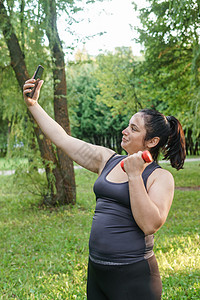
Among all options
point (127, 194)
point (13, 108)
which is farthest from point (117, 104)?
point (127, 194)

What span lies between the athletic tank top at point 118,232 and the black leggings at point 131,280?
34 millimetres

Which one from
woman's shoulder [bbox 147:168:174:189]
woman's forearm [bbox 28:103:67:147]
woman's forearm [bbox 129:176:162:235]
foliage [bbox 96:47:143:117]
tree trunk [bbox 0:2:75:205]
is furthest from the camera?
foliage [bbox 96:47:143:117]

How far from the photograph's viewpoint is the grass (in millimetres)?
3732

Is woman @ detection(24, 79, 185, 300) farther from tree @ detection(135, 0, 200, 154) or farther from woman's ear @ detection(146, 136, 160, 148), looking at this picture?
tree @ detection(135, 0, 200, 154)

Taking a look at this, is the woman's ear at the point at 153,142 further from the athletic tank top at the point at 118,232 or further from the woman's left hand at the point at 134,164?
the woman's left hand at the point at 134,164

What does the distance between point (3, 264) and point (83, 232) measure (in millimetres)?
1718

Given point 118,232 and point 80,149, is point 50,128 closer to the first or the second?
point 80,149

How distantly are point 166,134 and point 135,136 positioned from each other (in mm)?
207

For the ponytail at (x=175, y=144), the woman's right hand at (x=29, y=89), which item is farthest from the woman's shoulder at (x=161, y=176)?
the woman's right hand at (x=29, y=89)

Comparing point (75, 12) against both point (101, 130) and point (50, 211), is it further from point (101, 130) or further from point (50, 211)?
point (101, 130)

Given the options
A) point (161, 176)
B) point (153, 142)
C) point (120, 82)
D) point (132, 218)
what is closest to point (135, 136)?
point (153, 142)

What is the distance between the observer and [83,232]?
592 centimetres

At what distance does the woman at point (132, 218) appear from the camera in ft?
4.77

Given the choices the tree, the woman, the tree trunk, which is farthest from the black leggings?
the tree
